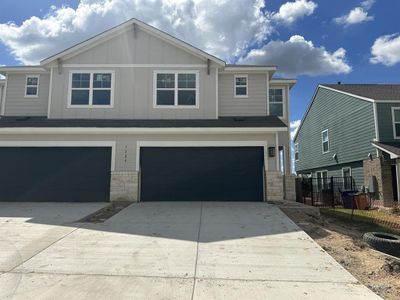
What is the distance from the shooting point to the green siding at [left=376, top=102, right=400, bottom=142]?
16.2 m

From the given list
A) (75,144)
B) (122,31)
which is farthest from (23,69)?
(75,144)

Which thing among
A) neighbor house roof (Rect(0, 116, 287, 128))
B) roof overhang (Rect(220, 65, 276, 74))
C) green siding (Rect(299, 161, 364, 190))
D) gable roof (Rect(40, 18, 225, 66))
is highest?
gable roof (Rect(40, 18, 225, 66))

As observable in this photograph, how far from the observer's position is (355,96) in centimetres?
1820

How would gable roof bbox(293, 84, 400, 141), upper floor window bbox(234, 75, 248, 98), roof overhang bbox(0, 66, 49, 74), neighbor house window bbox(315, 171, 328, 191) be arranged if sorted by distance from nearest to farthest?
upper floor window bbox(234, 75, 248, 98)
roof overhang bbox(0, 66, 49, 74)
gable roof bbox(293, 84, 400, 141)
neighbor house window bbox(315, 171, 328, 191)

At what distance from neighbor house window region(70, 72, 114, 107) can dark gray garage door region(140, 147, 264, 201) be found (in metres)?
3.30

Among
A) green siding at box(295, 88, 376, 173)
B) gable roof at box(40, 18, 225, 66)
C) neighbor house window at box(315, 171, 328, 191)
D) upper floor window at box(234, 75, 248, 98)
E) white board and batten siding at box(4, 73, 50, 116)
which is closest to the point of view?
gable roof at box(40, 18, 225, 66)

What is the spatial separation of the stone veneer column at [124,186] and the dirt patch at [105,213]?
1.41 ft

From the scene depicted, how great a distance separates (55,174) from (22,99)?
5.32 metres

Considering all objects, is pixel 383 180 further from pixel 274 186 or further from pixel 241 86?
pixel 241 86

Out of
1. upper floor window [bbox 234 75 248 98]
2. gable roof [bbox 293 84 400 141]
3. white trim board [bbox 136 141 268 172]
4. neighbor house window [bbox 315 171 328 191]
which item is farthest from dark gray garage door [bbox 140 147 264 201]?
neighbor house window [bbox 315 171 328 191]

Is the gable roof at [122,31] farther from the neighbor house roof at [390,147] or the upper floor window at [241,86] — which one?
the neighbor house roof at [390,147]

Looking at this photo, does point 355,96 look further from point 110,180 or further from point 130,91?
point 110,180

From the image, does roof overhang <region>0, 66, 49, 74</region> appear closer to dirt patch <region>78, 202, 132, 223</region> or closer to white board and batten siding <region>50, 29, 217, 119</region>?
white board and batten siding <region>50, 29, 217, 119</region>

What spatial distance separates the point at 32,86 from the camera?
53.2 ft
